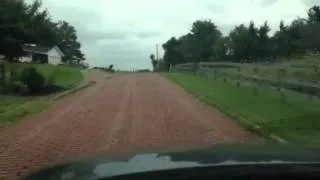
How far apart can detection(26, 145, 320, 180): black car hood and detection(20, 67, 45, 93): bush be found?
91.1 feet

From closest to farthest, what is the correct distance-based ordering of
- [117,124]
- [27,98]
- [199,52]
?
[117,124]
[27,98]
[199,52]

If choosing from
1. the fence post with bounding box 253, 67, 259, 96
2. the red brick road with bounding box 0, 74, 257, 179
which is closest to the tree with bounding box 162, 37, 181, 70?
the fence post with bounding box 253, 67, 259, 96

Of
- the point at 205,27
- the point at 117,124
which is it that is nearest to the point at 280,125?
the point at 117,124

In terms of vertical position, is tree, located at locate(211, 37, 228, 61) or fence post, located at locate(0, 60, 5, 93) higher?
tree, located at locate(211, 37, 228, 61)

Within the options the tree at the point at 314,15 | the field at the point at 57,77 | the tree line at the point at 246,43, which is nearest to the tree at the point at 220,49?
the tree line at the point at 246,43

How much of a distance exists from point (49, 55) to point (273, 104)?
94228mm

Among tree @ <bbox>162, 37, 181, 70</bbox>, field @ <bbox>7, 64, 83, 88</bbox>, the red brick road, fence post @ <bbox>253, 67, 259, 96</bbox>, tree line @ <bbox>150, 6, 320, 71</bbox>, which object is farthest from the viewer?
tree @ <bbox>162, 37, 181, 70</bbox>

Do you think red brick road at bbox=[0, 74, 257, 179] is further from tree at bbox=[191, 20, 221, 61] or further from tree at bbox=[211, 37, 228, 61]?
tree at bbox=[191, 20, 221, 61]

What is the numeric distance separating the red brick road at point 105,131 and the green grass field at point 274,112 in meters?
0.51

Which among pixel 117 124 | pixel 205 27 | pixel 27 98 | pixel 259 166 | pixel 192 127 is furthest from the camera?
pixel 205 27

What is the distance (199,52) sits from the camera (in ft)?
354

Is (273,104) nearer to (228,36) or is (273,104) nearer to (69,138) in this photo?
(69,138)

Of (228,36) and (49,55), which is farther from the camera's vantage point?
(49,55)

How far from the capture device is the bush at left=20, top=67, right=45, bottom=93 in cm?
3116
